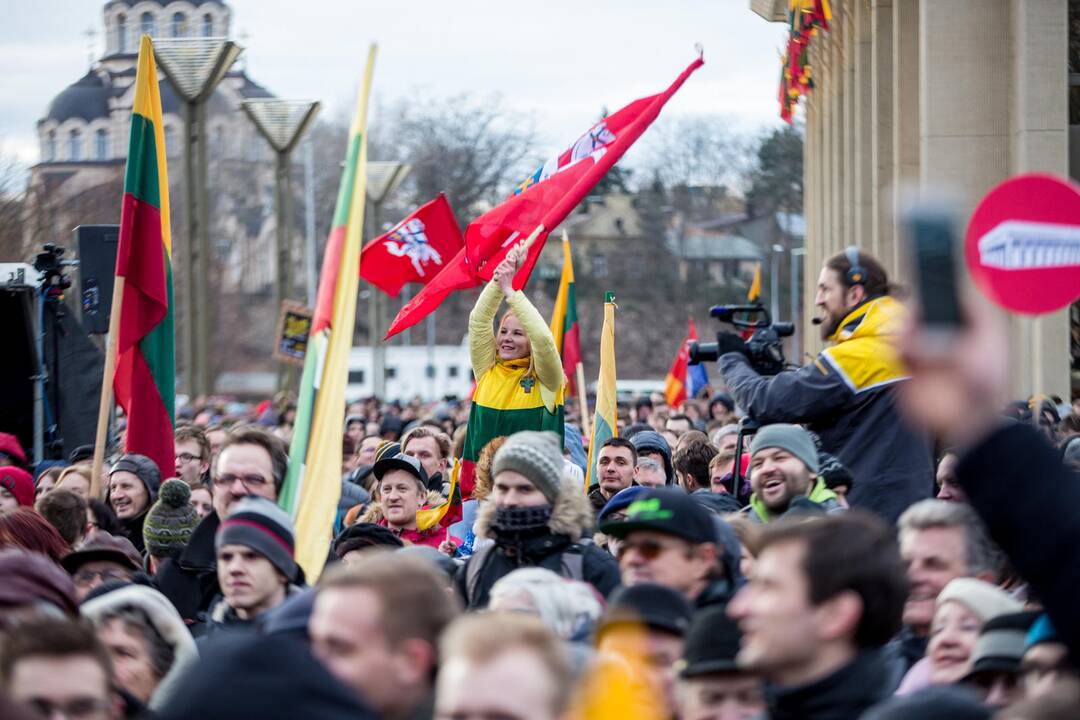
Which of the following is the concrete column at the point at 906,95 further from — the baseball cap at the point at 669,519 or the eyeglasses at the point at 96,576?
the baseball cap at the point at 669,519

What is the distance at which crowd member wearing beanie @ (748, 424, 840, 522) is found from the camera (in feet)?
23.2

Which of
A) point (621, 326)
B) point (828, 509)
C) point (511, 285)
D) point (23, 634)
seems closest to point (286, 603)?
point (23, 634)

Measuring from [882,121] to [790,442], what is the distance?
65.3ft

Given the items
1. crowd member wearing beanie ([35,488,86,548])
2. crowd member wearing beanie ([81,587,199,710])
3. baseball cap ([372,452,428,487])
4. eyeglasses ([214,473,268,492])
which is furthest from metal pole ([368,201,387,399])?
crowd member wearing beanie ([81,587,199,710])

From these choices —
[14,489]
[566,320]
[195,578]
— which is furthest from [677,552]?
[566,320]

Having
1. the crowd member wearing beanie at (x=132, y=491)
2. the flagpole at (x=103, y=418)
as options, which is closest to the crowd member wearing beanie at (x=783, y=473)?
the crowd member wearing beanie at (x=132, y=491)

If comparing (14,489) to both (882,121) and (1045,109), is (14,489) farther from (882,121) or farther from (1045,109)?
(882,121)

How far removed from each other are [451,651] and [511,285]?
5.82 metres

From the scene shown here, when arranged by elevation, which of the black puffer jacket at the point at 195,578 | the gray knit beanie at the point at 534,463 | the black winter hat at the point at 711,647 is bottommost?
the black puffer jacket at the point at 195,578

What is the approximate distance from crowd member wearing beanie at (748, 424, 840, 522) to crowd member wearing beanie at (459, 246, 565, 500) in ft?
7.34

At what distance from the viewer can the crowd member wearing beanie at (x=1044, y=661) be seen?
13.7 ft

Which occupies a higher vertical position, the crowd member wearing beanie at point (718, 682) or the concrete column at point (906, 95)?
the concrete column at point (906, 95)

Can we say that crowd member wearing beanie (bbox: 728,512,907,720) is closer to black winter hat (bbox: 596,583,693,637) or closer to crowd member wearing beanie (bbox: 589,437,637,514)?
black winter hat (bbox: 596,583,693,637)

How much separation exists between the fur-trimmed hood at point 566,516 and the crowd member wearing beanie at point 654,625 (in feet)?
4.33
